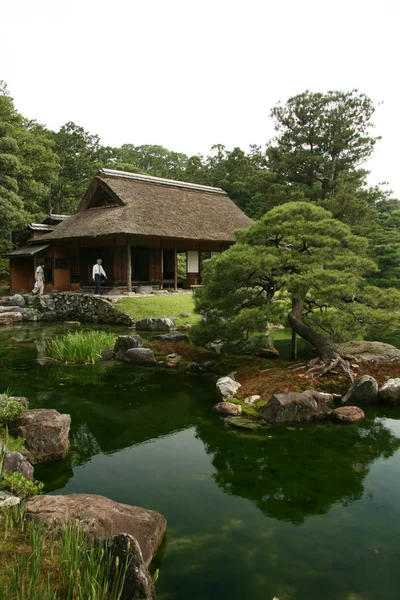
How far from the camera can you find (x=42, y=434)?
20.4ft

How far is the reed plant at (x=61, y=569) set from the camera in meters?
3.05

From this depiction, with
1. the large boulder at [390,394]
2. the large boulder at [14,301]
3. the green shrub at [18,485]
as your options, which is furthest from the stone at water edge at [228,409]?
the large boulder at [14,301]

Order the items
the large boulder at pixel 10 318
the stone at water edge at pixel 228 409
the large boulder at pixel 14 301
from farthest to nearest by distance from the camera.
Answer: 1. the large boulder at pixel 14 301
2. the large boulder at pixel 10 318
3. the stone at water edge at pixel 228 409

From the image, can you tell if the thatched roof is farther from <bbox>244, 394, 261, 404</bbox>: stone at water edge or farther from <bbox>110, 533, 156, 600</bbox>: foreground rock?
<bbox>110, 533, 156, 600</bbox>: foreground rock

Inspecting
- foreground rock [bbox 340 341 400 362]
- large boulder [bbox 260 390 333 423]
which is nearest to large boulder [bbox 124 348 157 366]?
large boulder [bbox 260 390 333 423]

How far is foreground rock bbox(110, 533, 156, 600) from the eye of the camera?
3.25m

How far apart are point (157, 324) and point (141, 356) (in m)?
4.29

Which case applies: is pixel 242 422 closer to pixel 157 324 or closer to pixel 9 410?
pixel 9 410

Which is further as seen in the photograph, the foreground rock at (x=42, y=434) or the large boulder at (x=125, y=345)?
the large boulder at (x=125, y=345)

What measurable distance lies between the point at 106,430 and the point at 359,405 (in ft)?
14.5

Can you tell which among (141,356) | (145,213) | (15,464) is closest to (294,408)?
(15,464)

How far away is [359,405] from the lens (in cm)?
832

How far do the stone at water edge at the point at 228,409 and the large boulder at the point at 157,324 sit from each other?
7.76m

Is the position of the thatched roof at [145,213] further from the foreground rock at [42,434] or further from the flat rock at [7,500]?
the flat rock at [7,500]
